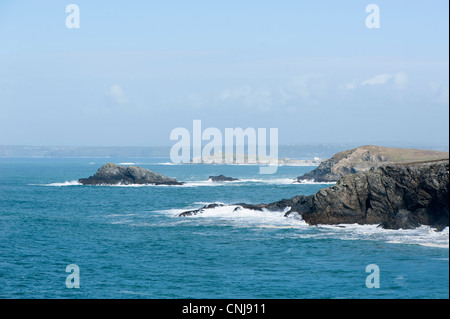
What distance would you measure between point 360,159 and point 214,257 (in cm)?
11034

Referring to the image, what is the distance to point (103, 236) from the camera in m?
50.8

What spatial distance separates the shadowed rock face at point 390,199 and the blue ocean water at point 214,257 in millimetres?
1864

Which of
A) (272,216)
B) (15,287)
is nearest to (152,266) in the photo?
(15,287)

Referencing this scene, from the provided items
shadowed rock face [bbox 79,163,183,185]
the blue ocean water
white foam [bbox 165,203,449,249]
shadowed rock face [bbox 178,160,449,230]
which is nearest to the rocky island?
shadowed rock face [bbox 178,160,449,230]

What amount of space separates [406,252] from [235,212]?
2990 cm

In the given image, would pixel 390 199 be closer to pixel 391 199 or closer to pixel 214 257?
pixel 391 199

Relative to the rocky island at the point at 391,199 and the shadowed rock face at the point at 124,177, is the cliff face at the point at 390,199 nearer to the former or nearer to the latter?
the rocky island at the point at 391,199

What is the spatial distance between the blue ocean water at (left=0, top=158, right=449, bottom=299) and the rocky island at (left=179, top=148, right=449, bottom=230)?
187 cm

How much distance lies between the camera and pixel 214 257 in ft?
133

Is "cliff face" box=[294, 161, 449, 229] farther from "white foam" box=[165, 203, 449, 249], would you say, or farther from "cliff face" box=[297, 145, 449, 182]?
"cliff face" box=[297, 145, 449, 182]

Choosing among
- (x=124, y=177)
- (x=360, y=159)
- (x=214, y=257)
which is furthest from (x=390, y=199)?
(x=360, y=159)

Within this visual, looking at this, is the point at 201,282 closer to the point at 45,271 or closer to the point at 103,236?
the point at 45,271

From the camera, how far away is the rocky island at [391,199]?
49.2m

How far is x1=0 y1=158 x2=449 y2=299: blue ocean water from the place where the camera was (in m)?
30.9
